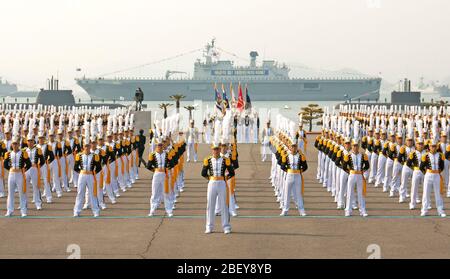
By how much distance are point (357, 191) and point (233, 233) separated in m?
4.23

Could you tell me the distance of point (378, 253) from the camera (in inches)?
534

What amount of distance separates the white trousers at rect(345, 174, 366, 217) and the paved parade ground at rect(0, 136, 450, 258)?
261mm

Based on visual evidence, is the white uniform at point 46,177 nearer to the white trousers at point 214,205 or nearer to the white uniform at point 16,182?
the white uniform at point 16,182

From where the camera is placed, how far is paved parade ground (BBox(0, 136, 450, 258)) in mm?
13938

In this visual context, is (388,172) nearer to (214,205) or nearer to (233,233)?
(233,233)

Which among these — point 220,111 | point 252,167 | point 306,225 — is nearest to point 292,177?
point 306,225

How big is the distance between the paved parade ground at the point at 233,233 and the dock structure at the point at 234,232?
0.02 m

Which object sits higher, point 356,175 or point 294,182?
point 356,175

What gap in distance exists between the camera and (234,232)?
1625cm

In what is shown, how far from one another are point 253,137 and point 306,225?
3689 cm

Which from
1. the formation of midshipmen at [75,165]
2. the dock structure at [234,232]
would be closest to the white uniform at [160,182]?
the dock structure at [234,232]

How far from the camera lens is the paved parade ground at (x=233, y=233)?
13.9 metres

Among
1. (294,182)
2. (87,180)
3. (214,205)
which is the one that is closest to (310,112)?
(294,182)

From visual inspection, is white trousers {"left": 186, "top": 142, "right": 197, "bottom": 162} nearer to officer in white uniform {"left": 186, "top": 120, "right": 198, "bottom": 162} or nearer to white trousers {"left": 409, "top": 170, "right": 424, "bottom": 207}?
officer in white uniform {"left": 186, "top": 120, "right": 198, "bottom": 162}
